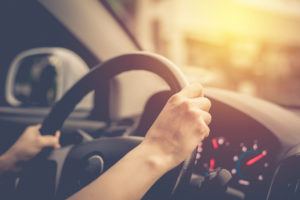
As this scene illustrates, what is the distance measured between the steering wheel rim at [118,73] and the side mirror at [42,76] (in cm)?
75

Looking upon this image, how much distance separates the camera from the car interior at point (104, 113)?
1.68m

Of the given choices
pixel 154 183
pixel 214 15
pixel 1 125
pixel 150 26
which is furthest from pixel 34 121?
pixel 214 15

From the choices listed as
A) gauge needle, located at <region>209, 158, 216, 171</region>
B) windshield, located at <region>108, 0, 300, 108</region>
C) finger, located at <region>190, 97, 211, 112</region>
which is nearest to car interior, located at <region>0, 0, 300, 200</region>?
gauge needle, located at <region>209, 158, 216, 171</region>

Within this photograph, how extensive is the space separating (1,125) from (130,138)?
1.58 m

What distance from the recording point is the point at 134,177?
1.36 metres

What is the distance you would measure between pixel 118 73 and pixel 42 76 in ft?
3.94

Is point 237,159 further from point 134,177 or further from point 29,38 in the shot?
point 29,38

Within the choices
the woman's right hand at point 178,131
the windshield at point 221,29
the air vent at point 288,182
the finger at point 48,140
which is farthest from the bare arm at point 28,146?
the windshield at point 221,29

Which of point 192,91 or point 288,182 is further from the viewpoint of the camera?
point 288,182

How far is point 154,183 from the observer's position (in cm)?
146

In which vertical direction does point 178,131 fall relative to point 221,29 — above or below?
above

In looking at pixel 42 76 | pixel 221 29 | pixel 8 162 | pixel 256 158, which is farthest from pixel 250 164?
pixel 221 29

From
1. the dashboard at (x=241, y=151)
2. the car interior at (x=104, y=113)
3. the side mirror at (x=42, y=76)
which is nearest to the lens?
the car interior at (x=104, y=113)

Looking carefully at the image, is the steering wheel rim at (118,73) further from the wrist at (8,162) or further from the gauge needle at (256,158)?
the gauge needle at (256,158)
